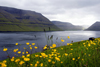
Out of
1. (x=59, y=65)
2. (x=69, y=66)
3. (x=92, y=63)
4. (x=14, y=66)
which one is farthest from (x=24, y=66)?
(x=92, y=63)

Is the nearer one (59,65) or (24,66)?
(24,66)

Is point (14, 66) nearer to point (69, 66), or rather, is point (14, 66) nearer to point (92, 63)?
point (69, 66)

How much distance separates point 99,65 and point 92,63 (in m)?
0.26

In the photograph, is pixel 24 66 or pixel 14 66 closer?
pixel 24 66

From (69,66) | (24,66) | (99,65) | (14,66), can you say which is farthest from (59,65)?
(14,66)

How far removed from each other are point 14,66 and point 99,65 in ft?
12.1

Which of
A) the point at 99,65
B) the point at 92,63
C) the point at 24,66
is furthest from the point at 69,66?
the point at 24,66

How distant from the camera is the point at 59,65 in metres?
3.31

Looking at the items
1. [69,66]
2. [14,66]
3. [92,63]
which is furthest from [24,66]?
[92,63]

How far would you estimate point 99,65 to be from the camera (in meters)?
3.35

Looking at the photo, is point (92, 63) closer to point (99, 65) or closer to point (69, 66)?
point (99, 65)

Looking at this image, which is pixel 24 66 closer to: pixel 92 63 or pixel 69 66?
pixel 69 66

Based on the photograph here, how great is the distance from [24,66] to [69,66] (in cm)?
191

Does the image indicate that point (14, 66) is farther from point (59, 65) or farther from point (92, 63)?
point (92, 63)
